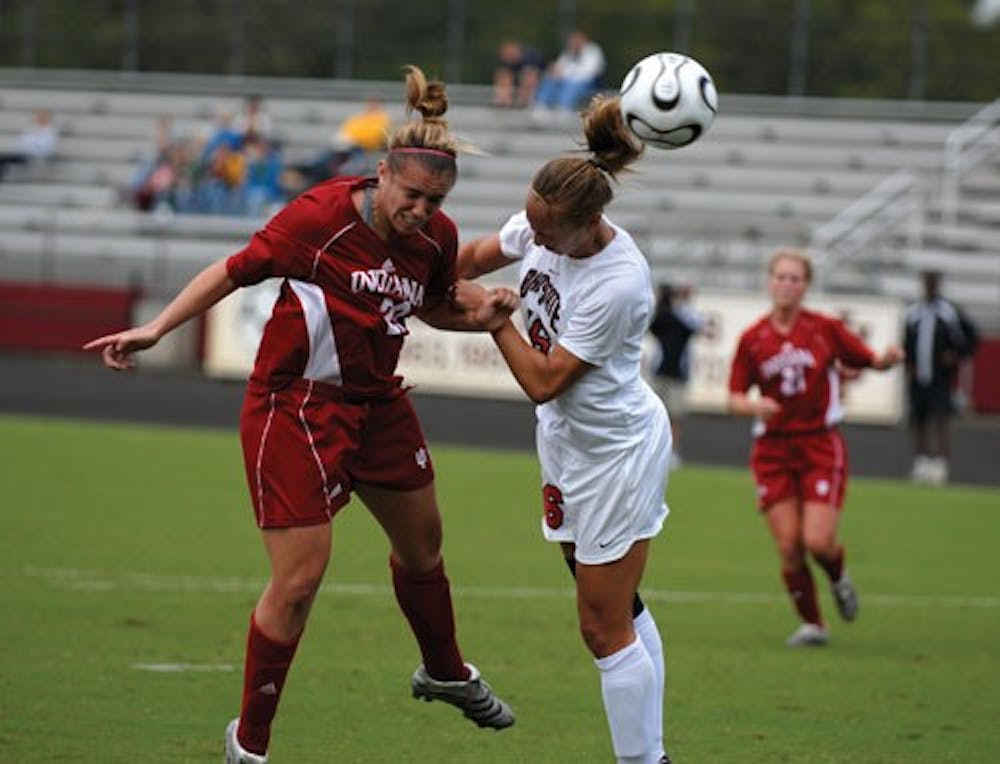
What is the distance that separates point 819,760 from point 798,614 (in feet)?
11.7

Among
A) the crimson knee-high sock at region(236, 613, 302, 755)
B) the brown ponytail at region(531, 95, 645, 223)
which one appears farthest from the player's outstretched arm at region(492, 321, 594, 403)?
the crimson knee-high sock at region(236, 613, 302, 755)

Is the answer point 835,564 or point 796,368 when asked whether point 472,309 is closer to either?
point 796,368

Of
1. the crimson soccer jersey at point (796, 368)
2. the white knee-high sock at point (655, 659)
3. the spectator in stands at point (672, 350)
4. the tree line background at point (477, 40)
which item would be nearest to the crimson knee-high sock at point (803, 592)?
the crimson soccer jersey at point (796, 368)

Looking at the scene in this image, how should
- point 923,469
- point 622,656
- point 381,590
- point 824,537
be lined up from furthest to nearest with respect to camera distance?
point 923,469 < point 381,590 < point 824,537 < point 622,656

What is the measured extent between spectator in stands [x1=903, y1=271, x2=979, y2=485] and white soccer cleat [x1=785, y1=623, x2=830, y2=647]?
33.4 ft

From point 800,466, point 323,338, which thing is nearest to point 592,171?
point 323,338

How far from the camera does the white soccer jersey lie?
6945mm

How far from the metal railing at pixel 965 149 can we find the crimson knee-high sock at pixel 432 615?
76.6 feet

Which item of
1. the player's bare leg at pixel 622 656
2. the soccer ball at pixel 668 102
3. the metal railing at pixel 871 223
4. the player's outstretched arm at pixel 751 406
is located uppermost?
the soccer ball at pixel 668 102

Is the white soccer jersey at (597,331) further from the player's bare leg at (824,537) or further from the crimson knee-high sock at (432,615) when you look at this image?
the player's bare leg at (824,537)

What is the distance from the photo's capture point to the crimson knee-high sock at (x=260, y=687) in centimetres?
699

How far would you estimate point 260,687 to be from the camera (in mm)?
6988

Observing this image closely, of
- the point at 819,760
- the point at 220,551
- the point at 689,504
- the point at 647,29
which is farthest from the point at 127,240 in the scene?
the point at 819,760

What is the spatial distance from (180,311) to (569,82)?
2689 centimetres
